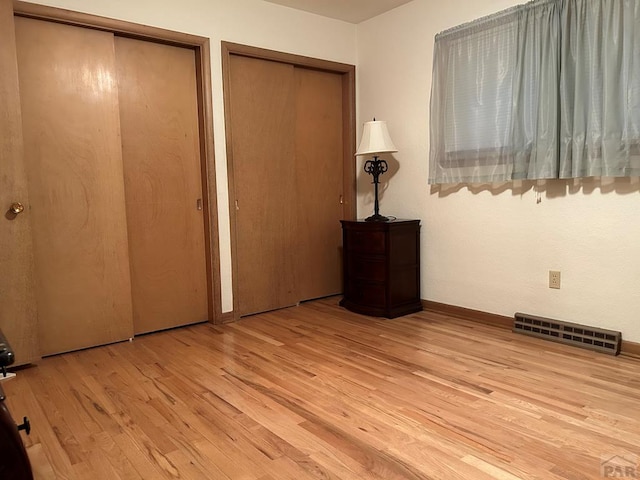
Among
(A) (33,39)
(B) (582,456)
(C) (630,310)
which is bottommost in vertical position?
(B) (582,456)

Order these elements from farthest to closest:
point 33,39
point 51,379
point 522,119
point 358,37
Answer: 1. point 358,37
2. point 522,119
3. point 33,39
4. point 51,379

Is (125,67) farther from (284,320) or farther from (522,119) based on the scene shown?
(522,119)

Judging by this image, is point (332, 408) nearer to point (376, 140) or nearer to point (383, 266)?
point (383, 266)

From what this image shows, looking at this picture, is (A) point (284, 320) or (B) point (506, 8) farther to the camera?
(A) point (284, 320)

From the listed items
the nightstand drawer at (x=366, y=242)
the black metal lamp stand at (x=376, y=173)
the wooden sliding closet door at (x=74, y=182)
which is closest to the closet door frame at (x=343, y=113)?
the black metal lamp stand at (x=376, y=173)

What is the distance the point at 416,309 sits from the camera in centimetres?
379

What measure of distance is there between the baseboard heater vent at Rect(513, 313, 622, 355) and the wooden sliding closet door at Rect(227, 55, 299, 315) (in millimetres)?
1844

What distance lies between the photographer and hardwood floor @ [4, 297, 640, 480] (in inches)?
66.8

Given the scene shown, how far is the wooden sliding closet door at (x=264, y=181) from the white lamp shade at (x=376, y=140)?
654 millimetres

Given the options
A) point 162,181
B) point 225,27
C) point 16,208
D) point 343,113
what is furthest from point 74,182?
point 343,113

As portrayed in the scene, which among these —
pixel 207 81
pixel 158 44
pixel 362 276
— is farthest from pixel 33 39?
pixel 362 276

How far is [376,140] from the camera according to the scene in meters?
3.63

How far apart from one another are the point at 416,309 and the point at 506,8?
2.23 meters

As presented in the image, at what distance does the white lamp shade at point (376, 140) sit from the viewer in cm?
362
